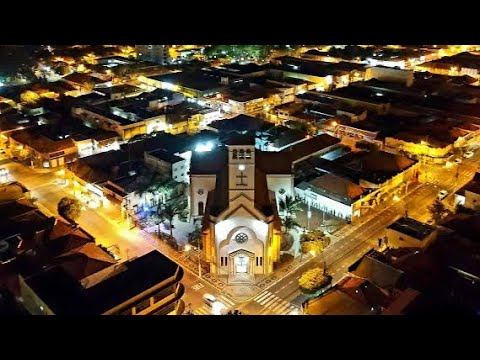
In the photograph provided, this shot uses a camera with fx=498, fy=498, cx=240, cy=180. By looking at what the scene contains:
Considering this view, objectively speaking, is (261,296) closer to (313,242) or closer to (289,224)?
(313,242)

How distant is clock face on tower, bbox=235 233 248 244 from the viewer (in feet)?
53.9

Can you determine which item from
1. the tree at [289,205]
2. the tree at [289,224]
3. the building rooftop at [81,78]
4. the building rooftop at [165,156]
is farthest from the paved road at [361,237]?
the building rooftop at [81,78]

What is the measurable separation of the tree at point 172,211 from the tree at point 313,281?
5.93 meters

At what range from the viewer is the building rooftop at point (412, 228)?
17.6 m

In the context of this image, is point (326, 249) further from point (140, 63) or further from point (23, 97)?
point (140, 63)

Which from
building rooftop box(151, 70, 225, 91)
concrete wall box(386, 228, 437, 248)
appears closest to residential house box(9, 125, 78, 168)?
building rooftop box(151, 70, 225, 91)

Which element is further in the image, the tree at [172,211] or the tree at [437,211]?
the tree at [437,211]

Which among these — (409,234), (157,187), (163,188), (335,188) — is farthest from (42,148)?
(409,234)

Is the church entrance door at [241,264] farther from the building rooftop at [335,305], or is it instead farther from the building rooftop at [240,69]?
the building rooftop at [240,69]

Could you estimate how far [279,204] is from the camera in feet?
65.9

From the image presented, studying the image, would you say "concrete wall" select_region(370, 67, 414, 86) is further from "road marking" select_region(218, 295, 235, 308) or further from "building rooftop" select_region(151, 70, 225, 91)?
"road marking" select_region(218, 295, 235, 308)

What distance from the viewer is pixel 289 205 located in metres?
19.2
